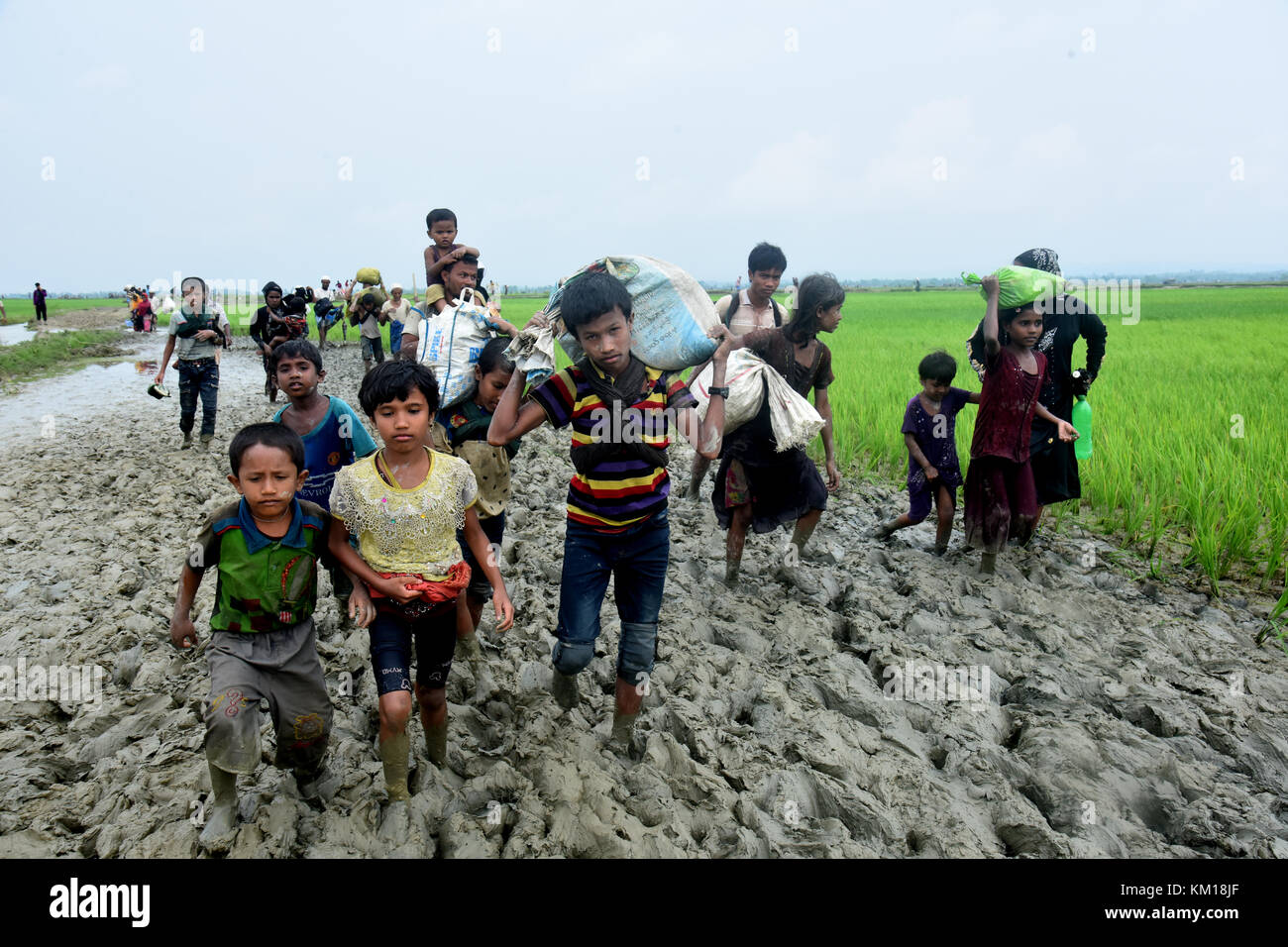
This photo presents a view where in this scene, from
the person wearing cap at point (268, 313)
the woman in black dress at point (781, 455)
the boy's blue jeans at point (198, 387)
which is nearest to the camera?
the woman in black dress at point (781, 455)

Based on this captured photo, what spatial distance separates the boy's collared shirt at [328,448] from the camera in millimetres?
3135

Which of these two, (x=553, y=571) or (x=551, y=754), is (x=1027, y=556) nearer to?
(x=553, y=571)

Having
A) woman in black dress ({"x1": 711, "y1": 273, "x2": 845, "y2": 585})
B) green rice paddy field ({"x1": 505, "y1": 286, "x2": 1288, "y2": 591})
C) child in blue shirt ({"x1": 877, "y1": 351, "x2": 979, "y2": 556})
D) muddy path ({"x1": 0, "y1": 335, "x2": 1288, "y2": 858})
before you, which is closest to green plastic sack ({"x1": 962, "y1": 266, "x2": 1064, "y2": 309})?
child in blue shirt ({"x1": 877, "y1": 351, "x2": 979, "y2": 556})

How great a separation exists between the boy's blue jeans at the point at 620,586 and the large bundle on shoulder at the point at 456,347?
0.98m

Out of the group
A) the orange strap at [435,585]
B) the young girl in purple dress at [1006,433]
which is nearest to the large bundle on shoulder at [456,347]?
the orange strap at [435,585]

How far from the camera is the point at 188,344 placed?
23.6 ft

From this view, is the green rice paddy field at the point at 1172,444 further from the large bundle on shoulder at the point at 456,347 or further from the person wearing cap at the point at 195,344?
the person wearing cap at the point at 195,344

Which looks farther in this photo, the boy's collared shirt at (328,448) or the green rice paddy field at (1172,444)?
the green rice paddy field at (1172,444)

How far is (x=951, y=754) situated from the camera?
2.82m

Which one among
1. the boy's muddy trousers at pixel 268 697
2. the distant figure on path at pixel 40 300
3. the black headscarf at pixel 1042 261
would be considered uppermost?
the distant figure on path at pixel 40 300

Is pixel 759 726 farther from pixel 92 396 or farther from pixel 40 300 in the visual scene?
pixel 40 300

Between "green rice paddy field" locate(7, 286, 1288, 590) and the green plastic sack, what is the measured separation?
5.81 feet

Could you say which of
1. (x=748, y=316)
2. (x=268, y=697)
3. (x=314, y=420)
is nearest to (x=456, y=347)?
(x=314, y=420)
